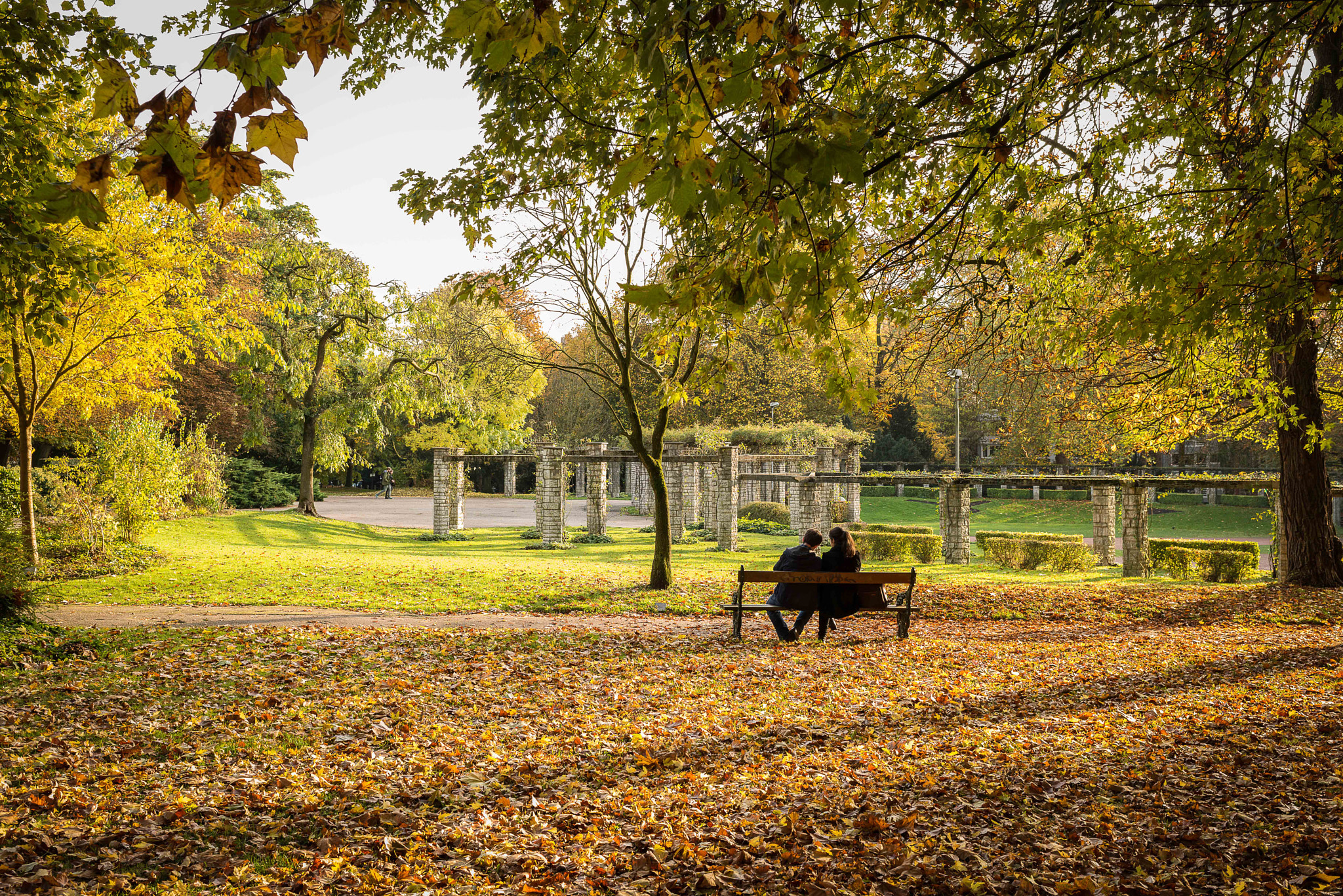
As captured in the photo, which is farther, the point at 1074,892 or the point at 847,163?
the point at 1074,892

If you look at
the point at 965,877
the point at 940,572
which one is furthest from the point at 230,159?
the point at 940,572

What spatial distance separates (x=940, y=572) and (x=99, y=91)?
57.9ft

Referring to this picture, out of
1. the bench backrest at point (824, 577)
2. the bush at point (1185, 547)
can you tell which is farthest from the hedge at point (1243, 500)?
the bench backrest at point (824, 577)

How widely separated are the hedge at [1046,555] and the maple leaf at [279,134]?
19483 millimetres

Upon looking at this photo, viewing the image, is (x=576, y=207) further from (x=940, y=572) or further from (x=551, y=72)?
(x=940, y=572)

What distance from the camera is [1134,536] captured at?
17.4 metres

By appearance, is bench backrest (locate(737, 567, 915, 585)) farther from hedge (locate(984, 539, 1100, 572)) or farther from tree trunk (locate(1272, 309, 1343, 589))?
hedge (locate(984, 539, 1100, 572))

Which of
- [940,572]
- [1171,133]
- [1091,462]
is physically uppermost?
[1171,133]

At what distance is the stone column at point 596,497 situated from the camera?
26.3 metres

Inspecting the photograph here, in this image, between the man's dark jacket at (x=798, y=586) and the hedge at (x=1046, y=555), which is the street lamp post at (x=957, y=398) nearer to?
the hedge at (x=1046, y=555)

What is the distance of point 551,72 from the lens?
27.1ft

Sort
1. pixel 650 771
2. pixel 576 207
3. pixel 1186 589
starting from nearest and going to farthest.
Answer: pixel 650 771 → pixel 576 207 → pixel 1186 589

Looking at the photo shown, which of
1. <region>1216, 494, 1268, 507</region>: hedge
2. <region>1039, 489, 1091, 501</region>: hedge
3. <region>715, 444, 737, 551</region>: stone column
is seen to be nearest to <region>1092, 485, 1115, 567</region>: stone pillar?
<region>715, 444, 737, 551</region>: stone column

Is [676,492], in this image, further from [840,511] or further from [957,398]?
[957,398]
